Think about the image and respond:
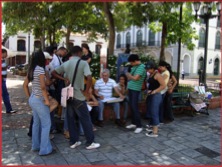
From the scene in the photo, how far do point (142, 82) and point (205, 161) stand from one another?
6.62 ft

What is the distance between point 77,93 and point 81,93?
8 cm

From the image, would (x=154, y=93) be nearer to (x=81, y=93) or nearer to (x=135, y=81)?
(x=135, y=81)

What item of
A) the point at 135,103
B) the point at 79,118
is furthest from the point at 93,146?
the point at 135,103

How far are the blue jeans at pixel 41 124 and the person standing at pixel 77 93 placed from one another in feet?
1.55

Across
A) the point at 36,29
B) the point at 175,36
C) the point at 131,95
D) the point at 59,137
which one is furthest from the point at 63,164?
the point at 36,29

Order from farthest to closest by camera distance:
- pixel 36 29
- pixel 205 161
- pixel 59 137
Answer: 1. pixel 36 29
2. pixel 59 137
3. pixel 205 161

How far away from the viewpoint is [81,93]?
4.48 meters

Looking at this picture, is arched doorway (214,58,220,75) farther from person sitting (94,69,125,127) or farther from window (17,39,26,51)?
person sitting (94,69,125,127)

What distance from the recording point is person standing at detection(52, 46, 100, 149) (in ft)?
14.3

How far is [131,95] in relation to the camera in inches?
219

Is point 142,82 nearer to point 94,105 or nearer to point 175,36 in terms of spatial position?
point 94,105

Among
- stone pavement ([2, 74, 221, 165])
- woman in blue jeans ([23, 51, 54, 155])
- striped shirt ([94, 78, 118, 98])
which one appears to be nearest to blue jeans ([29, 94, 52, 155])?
woman in blue jeans ([23, 51, 54, 155])

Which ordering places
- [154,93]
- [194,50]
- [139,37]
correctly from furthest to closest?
[139,37]
[194,50]
[154,93]

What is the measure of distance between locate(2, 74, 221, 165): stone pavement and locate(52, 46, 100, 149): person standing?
0.74 ft
